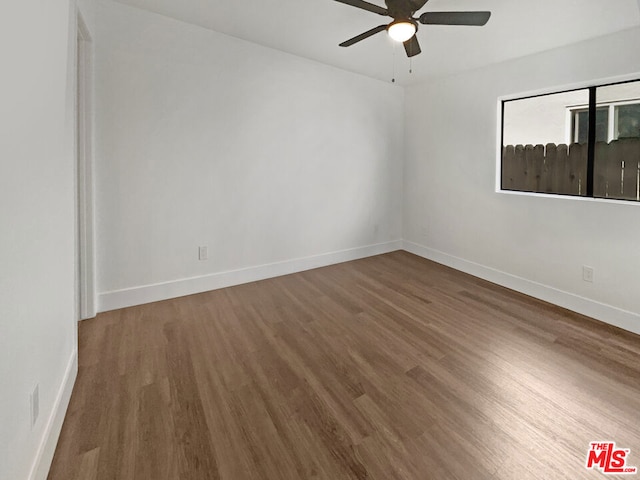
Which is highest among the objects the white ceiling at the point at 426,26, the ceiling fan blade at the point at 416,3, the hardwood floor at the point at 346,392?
the white ceiling at the point at 426,26

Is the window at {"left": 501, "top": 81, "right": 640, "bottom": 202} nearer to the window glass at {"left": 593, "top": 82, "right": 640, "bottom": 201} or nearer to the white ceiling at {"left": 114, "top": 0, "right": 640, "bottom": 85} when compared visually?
the window glass at {"left": 593, "top": 82, "right": 640, "bottom": 201}

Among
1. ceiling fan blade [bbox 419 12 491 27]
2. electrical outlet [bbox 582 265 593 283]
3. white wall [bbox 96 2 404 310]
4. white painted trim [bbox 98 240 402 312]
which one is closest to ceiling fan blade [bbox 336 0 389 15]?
ceiling fan blade [bbox 419 12 491 27]

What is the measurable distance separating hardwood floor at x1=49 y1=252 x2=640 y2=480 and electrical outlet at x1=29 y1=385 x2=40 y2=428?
309 mm

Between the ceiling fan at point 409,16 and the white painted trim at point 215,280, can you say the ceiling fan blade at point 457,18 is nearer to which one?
the ceiling fan at point 409,16

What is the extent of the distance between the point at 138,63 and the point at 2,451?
116 inches

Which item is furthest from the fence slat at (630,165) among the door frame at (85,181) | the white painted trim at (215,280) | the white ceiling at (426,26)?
the door frame at (85,181)

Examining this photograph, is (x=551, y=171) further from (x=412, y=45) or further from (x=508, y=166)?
(x=412, y=45)

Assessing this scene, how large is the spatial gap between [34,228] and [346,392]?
5.74 feet

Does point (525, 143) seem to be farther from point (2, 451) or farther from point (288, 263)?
point (2, 451)

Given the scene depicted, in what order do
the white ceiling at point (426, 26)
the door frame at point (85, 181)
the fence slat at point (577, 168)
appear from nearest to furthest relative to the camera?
the white ceiling at point (426, 26) < the door frame at point (85, 181) < the fence slat at point (577, 168)

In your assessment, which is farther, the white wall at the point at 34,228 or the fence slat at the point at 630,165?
the fence slat at the point at 630,165

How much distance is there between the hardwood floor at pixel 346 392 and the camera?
4.70 ft

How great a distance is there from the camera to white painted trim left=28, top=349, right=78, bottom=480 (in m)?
1.26

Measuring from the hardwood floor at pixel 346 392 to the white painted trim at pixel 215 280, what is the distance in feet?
0.42
